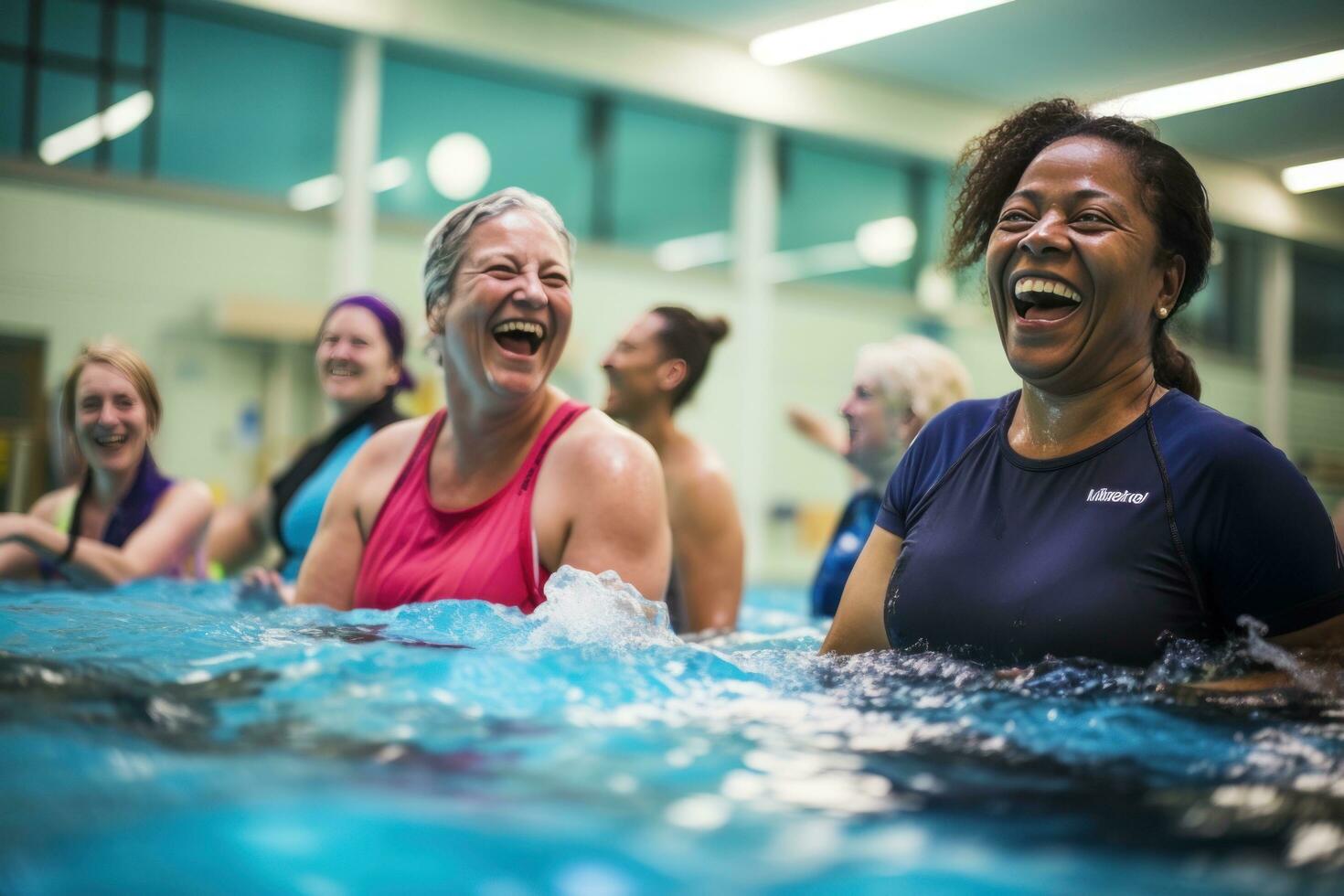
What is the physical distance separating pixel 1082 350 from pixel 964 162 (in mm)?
692

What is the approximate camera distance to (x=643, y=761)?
1457mm

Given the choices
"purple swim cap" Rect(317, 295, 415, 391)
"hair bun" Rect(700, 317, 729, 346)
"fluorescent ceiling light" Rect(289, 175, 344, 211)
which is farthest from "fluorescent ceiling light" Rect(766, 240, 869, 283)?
"purple swim cap" Rect(317, 295, 415, 391)

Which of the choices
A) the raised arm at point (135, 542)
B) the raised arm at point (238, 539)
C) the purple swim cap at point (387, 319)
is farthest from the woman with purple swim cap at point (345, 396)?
the raised arm at point (238, 539)

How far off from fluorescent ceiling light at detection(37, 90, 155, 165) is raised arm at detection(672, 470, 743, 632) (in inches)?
251

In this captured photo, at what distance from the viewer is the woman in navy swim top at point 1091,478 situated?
72.2 inches

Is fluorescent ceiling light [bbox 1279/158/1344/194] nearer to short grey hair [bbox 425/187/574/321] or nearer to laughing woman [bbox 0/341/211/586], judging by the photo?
short grey hair [bbox 425/187/574/321]

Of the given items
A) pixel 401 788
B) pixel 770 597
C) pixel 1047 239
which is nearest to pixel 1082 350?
pixel 1047 239

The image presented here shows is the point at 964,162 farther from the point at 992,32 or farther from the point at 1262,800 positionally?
the point at 992,32

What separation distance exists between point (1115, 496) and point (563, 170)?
347 inches

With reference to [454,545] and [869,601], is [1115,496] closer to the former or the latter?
[869,601]

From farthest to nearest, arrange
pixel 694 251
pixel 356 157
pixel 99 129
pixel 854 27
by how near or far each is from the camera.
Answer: pixel 694 251, pixel 854 27, pixel 356 157, pixel 99 129

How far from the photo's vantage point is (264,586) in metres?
3.18

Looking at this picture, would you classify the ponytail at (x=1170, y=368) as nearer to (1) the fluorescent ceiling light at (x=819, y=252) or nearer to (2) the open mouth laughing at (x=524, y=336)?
(2) the open mouth laughing at (x=524, y=336)

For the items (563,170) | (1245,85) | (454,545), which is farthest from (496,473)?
(1245,85)
